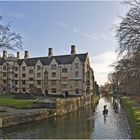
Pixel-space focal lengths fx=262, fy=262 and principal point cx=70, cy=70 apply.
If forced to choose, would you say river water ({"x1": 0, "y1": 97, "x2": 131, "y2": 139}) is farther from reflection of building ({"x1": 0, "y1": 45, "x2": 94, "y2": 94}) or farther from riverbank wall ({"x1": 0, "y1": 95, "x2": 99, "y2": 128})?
reflection of building ({"x1": 0, "y1": 45, "x2": 94, "y2": 94})

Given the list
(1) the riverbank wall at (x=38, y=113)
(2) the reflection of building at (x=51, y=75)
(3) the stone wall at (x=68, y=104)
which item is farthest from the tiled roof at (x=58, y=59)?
(1) the riverbank wall at (x=38, y=113)

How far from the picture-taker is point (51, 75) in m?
78.4

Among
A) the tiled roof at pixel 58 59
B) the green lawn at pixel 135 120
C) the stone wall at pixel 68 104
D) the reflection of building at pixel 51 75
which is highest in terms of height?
the tiled roof at pixel 58 59

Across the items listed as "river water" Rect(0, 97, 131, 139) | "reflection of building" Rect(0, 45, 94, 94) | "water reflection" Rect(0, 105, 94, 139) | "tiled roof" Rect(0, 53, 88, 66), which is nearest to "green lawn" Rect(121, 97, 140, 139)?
"river water" Rect(0, 97, 131, 139)

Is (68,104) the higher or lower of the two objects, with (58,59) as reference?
lower

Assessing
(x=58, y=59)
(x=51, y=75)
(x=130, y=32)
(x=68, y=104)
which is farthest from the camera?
(x=51, y=75)

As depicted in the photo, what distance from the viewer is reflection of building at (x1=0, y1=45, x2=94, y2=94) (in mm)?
73188

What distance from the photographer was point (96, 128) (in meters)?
30.0

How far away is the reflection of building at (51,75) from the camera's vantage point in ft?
240

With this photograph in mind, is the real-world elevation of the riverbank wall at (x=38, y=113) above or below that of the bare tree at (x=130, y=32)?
below

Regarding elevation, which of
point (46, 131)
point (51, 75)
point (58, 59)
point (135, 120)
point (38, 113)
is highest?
point (58, 59)

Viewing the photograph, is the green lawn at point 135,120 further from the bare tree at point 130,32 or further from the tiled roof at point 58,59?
the tiled roof at point 58,59

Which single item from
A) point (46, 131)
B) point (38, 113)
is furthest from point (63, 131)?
point (38, 113)

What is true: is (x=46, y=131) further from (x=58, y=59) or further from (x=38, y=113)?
(x=58, y=59)
